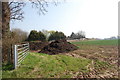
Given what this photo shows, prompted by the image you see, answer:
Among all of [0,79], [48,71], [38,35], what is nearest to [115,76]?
[48,71]

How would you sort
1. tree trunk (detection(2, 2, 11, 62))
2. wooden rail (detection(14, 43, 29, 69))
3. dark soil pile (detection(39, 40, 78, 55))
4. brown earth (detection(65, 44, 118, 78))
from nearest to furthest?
wooden rail (detection(14, 43, 29, 69)) < brown earth (detection(65, 44, 118, 78)) < tree trunk (detection(2, 2, 11, 62)) < dark soil pile (detection(39, 40, 78, 55))

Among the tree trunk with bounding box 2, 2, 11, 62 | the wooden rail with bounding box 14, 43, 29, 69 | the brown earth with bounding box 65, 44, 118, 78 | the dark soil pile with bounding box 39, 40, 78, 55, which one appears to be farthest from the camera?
the dark soil pile with bounding box 39, 40, 78, 55

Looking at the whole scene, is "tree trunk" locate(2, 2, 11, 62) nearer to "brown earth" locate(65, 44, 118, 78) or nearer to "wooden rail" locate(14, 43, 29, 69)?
"wooden rail" locate(14, 43, 29, 69)

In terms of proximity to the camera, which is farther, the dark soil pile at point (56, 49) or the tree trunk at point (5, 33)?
the dark soil pile at point (56, 49)

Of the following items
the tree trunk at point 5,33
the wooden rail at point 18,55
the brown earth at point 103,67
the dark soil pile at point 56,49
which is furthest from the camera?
the dark soil pile at point 56,49

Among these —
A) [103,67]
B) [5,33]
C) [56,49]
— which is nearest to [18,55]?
[5,33]

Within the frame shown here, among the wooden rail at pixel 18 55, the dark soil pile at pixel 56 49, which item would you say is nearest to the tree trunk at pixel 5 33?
the wooden rail at pixel 18 55

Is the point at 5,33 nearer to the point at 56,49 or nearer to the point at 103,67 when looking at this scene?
the point at 103,67

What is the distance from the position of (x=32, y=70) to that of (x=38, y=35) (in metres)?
36.4

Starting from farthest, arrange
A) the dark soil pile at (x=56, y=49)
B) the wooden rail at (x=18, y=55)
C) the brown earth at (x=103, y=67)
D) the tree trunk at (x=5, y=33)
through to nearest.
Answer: the dark soil pile at (x=56, y=49) < the tree trunk at (x=5, y=33) < the brown earth at (x=103, y=67) < the wooden rail at (x=18, y=55)

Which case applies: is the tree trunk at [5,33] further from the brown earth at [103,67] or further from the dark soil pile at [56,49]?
the dark soil pile at [56,49]

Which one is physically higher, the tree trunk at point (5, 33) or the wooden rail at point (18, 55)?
the tree trunk at point (5, 33)

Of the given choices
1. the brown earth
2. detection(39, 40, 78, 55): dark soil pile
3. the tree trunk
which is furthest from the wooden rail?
detection(39, 40, 78, 55): dark soil pile

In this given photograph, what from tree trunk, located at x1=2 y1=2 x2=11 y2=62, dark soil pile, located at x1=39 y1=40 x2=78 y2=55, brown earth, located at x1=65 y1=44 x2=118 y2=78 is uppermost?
tree trunk, located at x1=2 y1=2 x2=11 y2=62
